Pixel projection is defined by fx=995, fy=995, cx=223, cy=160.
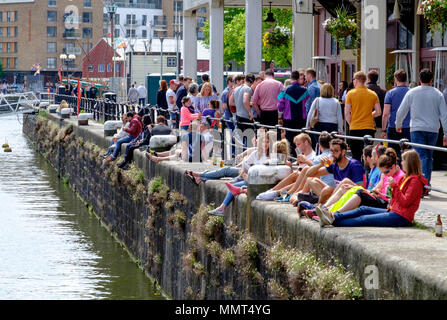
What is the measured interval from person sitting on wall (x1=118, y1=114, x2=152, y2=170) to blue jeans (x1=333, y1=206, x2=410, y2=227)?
35.3 ft

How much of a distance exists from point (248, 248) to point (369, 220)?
196 cm

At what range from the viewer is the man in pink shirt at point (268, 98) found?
15.4 meters

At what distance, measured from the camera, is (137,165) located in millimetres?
18500

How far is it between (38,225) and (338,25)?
9275mm

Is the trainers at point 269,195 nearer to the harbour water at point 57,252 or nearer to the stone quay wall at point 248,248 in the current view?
the stone quay wall at point 248,248

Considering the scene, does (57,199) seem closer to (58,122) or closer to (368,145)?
(58,122)

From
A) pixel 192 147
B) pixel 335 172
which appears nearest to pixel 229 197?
pixel 335 172

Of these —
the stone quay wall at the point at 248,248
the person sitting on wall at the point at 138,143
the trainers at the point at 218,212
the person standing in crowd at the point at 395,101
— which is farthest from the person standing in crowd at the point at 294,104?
the person sitting on wall at the point at 138,143

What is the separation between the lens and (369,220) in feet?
26.6

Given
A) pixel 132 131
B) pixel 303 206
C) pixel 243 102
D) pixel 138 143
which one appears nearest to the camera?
pixel 303 206

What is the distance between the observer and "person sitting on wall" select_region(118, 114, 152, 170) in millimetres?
18875

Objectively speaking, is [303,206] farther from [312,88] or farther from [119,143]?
[119,143]

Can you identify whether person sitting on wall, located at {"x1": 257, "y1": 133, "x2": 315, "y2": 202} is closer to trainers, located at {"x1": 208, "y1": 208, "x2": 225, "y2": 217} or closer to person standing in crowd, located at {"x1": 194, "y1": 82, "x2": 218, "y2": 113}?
trainers, located at {"x1": 208, "y1": 208, "x2": 225, "y2": 217}
